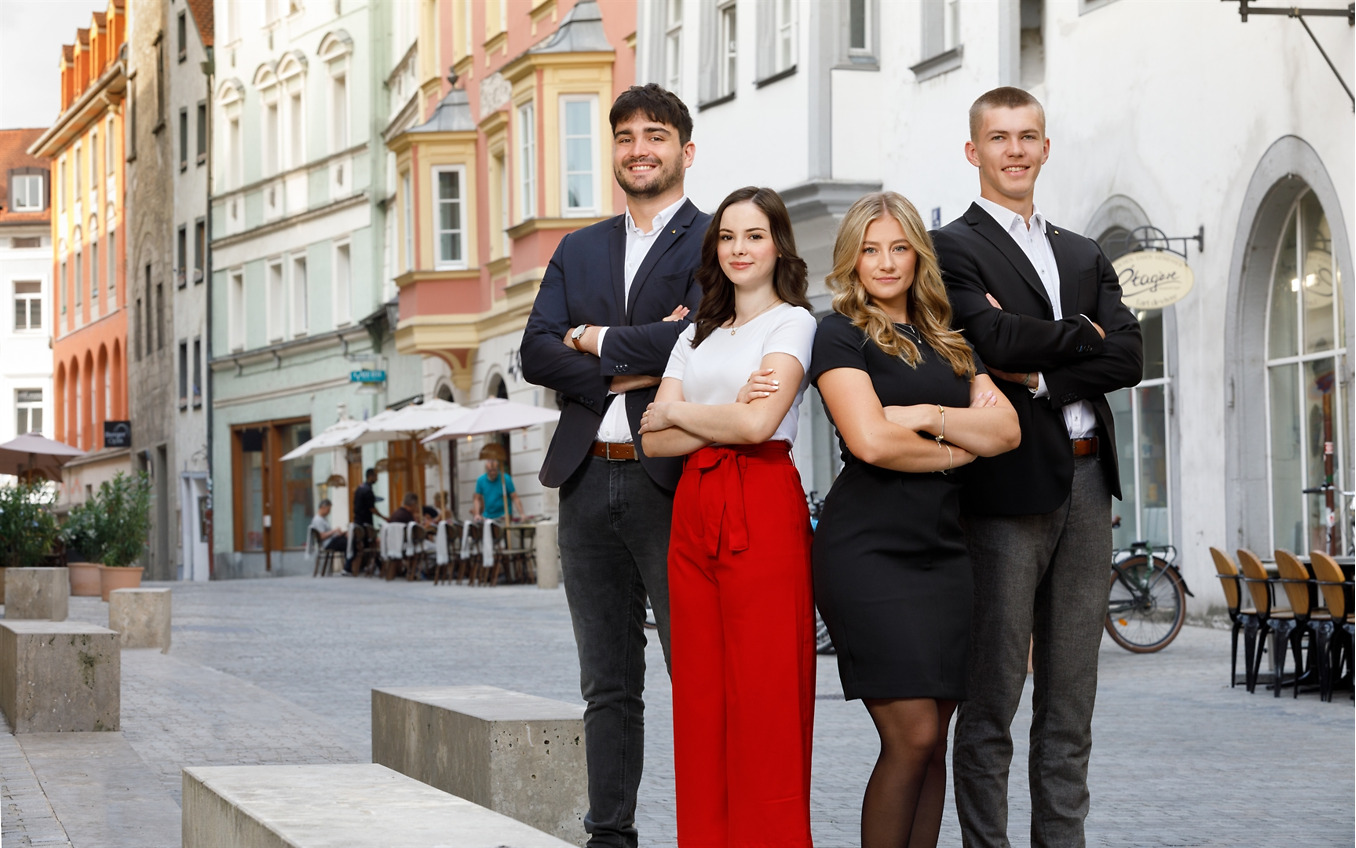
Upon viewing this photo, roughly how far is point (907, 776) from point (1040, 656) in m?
0.62

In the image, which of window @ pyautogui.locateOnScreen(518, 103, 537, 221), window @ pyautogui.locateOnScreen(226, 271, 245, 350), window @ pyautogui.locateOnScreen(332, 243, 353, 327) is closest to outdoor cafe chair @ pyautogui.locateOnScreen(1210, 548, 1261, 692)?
window @ pyautogui.locateOnScreen(518, 103, 537, 221)

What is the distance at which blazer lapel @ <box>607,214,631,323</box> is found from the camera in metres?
5.82

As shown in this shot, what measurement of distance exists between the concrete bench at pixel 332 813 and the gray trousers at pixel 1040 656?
143cm

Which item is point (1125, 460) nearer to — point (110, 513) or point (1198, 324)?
point (1198, 324)

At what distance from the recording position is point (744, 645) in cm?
510

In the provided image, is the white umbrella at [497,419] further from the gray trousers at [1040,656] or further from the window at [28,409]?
the window at [28,409]

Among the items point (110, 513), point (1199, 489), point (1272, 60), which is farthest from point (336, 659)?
point (110, 513)

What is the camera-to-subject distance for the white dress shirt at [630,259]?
568 centimetres

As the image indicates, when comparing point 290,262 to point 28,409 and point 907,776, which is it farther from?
point 907,776

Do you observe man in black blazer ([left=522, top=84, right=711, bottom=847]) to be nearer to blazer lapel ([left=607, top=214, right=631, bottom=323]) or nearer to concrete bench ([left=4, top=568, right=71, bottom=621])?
blazer lapel ([left=607, top=214, right=631, bottom=323])

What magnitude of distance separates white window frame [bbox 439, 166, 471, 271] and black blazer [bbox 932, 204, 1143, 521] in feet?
104

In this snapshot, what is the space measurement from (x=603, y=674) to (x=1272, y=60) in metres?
12.6

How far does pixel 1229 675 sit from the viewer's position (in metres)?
13.7

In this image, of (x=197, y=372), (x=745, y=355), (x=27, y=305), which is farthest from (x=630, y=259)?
(x=27, y=305)
